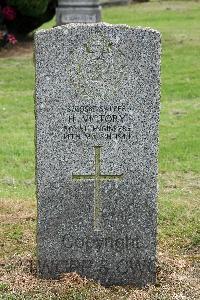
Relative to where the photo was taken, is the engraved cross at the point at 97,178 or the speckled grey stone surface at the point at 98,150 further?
the engraved cross at the point at 97,178

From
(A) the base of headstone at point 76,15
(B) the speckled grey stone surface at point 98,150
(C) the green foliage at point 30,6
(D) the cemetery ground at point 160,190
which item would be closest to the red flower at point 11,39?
(D) the cemetery ground at point 160,190

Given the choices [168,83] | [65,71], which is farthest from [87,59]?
[168,83]

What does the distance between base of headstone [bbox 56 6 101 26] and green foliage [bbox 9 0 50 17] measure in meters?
0.37

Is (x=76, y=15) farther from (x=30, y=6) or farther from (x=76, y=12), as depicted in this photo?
(x=30, y=6)

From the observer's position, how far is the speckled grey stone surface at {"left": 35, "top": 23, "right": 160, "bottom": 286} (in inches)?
196

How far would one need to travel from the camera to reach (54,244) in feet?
17.2

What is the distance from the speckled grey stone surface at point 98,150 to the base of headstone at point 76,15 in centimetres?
1139

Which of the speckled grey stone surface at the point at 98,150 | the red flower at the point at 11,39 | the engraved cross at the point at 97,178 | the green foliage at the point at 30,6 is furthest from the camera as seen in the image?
the red flower at the point at 11,39

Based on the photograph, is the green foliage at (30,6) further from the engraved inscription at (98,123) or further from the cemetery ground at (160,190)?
the engraved inscription at (98,123)

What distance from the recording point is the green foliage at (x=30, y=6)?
52.2 feet

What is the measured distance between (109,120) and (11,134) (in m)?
4.92

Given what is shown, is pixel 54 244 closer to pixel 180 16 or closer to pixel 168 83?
pixel 168 83

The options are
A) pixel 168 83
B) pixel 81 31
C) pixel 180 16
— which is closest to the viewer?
pixel 81 31

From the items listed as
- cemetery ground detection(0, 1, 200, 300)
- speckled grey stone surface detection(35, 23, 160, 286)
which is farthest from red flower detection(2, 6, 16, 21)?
speckled grey stone surface detection(35, 23, 160, 286)
